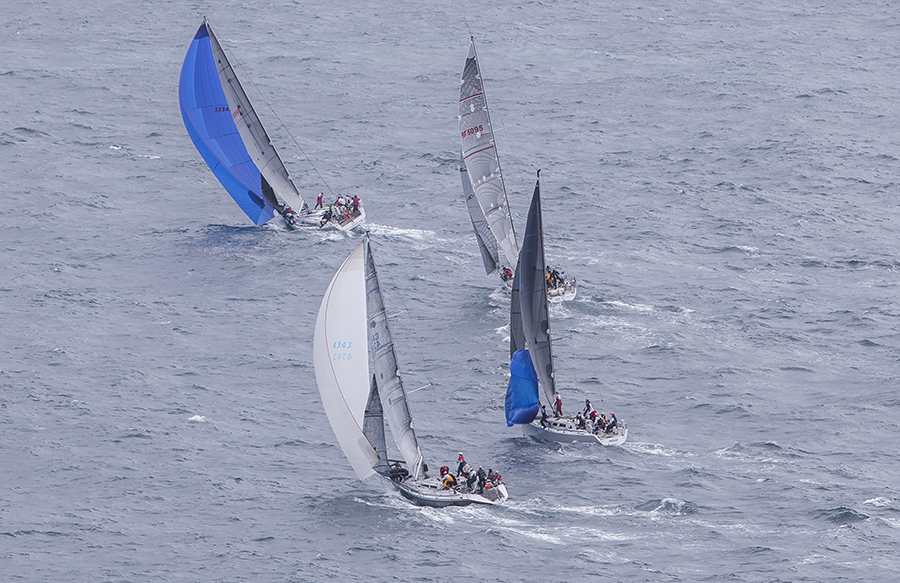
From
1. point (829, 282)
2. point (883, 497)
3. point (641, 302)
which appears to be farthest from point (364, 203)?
point (883, 497)

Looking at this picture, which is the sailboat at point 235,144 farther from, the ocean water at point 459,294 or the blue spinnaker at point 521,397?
the blue spinnaker at point 521,397

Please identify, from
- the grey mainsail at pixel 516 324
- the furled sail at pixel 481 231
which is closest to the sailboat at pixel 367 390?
the grey mainsail at pixel 516 324

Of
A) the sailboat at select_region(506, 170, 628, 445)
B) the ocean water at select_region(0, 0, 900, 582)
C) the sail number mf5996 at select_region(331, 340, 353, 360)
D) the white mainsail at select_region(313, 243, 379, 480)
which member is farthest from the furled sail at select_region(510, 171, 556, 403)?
the sail number mf5996 at select_region(331, 340, 353, 360)

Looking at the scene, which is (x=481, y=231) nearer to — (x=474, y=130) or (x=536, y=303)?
(x=474, y=130)

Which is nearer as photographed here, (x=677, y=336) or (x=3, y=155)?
(x=677, y=336)

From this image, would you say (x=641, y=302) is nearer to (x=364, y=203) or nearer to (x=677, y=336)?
(x=677, y=336)

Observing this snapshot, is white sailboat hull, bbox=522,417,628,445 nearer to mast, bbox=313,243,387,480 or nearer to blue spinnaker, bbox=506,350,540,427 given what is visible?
blue spinnaker, bbox=506,350,540,427

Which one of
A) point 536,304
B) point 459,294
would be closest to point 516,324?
point 536,304
